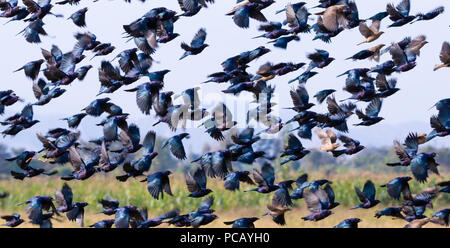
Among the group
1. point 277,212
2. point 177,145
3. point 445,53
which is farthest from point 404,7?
point 177,145

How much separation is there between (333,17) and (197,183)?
10.4 feet

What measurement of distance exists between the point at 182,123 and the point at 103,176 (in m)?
18.1

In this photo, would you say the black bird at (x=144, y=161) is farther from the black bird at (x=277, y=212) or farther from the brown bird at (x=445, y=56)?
Result: the brown bird at (x=445, y=56)

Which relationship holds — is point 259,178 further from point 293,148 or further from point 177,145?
point 177,145

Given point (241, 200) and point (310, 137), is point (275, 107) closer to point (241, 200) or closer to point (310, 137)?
point (310, 137)

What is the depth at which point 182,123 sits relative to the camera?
8953mm

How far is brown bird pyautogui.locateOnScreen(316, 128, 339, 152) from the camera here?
370 inches

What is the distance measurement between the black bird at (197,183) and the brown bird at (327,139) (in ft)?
6.39

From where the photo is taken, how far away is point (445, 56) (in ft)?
30.3

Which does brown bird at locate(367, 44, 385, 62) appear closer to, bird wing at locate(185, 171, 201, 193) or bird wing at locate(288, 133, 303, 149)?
bird wing at locate(288, 133, 303, 149)

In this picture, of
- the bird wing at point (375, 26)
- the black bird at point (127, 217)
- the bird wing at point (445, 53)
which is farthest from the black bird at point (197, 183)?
the bird wing at point (445, 53)

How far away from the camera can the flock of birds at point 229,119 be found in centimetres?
872

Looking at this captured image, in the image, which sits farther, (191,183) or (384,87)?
(384,87)
